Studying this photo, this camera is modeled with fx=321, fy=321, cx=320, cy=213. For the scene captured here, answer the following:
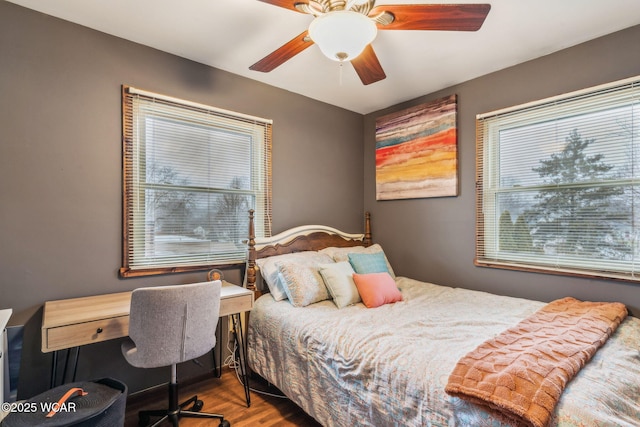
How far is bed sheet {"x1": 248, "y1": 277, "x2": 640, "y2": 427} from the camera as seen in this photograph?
3.88ft

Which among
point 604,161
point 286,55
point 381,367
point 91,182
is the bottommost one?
point 381,367

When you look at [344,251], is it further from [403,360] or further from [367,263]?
[403,360]

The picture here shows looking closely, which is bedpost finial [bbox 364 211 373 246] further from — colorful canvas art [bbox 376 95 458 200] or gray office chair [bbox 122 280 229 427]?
gray office chair [bbox 122 280 229 427]

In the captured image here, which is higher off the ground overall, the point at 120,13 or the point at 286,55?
the point at 120,13

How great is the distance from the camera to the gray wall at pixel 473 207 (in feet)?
7.21

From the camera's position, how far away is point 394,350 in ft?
5.17

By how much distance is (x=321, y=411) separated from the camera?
5.93ft

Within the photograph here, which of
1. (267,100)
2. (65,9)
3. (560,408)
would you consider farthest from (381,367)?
(65,9)

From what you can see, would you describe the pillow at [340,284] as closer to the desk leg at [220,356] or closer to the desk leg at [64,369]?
the desk leg at [220,356]

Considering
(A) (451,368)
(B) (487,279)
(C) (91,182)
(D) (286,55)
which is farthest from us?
(B) (487,279)

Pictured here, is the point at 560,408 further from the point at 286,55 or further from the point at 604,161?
the point at 286,55

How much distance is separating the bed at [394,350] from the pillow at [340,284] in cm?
1

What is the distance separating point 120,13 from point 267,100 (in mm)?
1272

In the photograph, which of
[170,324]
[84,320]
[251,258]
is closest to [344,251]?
[251,258]
